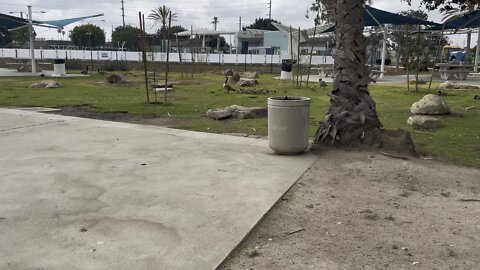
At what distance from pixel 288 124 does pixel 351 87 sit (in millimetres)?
1439

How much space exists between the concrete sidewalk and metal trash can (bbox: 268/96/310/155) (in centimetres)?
22

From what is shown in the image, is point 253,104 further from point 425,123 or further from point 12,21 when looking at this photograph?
point 12,21

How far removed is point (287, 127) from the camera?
7.07 m

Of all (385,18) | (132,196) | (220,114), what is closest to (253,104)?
(220,114)

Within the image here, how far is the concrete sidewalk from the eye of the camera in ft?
12.2

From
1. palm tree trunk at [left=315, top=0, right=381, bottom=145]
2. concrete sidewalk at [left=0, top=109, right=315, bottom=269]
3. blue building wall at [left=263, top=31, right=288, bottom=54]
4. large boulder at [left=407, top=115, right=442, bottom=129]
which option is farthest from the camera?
blue building wall at [left=263, top=31, right=288, bottom=54]

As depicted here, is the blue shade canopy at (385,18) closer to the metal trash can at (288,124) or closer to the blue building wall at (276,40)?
the metal trash can at (288,124)

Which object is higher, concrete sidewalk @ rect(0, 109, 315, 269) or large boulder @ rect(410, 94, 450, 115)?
large boulder @ rect(410, 94, 450, 115)

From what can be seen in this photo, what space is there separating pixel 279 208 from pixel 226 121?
20.4 ft

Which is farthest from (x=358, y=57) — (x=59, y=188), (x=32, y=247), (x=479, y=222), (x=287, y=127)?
(x=32, y=247)

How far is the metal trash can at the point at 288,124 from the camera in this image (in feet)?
23.2

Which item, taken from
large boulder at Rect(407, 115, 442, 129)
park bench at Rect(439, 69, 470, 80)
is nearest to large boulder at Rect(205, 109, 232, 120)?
large boulder at Rect(407, 115, 442, 129)

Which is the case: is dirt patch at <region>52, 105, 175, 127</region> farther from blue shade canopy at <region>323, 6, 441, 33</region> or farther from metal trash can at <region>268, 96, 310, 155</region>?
blue shade canopy at <region>323, 6, 441, 33</region>

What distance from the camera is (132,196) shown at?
16.8 ft
